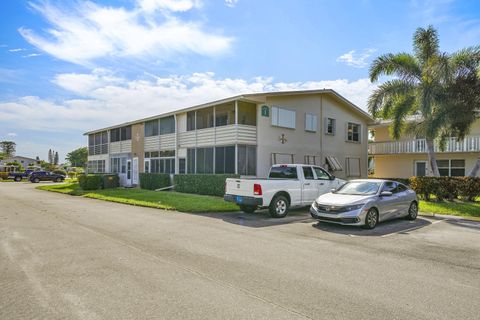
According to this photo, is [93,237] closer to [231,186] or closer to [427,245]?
[231,186]

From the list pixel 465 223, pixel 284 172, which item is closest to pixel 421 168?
pixel 465 223

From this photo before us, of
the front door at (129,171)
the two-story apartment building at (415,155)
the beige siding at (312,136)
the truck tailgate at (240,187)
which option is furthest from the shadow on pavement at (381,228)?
the front door at (129,171)

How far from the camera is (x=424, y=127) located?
1808 centimetres

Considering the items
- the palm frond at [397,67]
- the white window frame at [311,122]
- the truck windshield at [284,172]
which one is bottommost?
the truck windshield at [284,172]

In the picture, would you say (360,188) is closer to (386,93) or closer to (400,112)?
(400,112)

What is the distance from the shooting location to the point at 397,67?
774 inches

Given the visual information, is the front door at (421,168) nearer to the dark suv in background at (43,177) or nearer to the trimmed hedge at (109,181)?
the trimmed hedge at (109,181)

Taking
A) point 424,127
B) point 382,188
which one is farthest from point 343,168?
point 382,188

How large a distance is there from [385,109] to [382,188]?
10113 mm

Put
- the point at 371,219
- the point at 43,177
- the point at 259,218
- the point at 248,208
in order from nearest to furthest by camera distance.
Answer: the point at 371,219 < the point at 259,218 < the point at 248,208 < the point at 43,177

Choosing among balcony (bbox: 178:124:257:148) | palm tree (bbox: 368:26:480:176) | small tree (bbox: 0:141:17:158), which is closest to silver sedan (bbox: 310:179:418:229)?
palm tree (bbox: 368:26:480:176)

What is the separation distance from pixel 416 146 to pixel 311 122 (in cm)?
920

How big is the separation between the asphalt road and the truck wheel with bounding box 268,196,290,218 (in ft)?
6.39

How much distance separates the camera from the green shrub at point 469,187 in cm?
1616
